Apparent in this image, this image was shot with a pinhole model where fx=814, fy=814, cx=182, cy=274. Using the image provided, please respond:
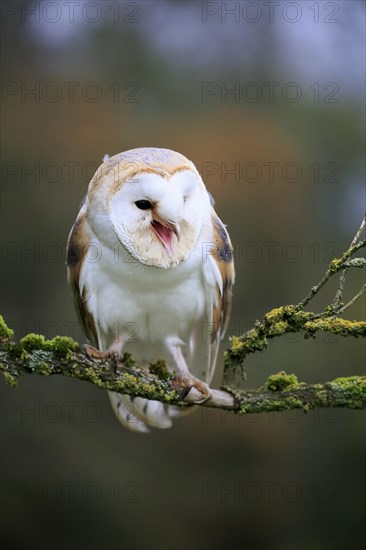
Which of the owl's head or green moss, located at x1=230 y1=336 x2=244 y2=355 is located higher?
the owl's head

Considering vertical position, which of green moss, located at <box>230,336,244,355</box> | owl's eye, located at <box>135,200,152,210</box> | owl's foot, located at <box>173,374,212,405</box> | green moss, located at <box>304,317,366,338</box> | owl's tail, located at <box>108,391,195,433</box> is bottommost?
owl's tail, located at <box>108,391,195,433</box>

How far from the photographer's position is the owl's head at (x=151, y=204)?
2.44 meters

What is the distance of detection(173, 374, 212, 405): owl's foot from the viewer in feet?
8.27

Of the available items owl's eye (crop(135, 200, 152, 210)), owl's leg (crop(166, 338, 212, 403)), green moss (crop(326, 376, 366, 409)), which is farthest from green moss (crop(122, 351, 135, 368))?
green moss (crop(326, 376, 366, 409))

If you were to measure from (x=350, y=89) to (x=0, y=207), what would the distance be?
216 cm

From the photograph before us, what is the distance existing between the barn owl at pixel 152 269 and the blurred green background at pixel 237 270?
1.20 m

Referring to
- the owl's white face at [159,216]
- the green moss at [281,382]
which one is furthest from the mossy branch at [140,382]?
the owl's white face at [159,216]

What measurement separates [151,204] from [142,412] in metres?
1.08

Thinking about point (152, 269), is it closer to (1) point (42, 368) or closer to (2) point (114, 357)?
(2) point (114, 357)

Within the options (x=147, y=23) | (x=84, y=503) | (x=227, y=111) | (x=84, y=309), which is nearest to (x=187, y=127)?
(x=227, y=111)

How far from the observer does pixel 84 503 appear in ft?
15.3

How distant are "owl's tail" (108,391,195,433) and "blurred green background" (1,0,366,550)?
113cm

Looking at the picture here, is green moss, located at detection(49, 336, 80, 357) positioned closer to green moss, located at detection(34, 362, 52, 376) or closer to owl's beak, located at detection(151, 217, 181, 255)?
green moss, located at detection(34, 362, 52, 376)

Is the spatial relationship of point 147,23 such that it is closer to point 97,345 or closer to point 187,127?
point 187,127
